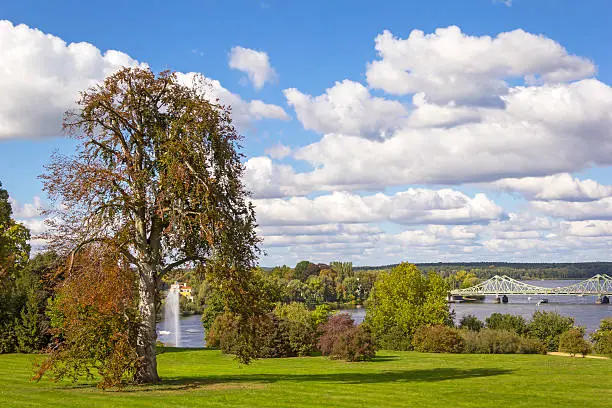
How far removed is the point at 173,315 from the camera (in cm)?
11125

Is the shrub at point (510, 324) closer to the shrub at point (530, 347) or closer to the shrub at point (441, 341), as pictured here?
the shrub at point (530, 347)

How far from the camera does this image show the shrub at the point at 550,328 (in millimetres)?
49969

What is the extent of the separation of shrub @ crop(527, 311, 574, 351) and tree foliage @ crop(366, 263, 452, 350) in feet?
24.1

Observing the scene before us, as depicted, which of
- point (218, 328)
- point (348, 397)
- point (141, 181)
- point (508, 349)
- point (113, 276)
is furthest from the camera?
point (218, 328)

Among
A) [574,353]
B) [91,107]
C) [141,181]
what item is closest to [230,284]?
[141,181]

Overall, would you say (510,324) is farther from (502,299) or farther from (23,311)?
(502,299)

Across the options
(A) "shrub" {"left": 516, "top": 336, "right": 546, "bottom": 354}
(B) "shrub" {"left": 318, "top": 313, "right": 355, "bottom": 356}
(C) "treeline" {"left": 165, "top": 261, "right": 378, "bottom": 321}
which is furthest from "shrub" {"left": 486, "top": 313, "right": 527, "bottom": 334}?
(C) "treeline" {"left": 165, "top": 261, "right": 378, "bottom": 321}

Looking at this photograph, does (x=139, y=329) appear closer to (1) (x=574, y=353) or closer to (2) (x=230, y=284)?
(2) (x=230, y=284)

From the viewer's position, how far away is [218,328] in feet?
169

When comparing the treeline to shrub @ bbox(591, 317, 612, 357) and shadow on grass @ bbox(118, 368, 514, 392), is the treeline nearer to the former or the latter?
shrub @ bbox(591, 317, 612, 357)

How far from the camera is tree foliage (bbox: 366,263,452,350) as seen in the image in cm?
5325

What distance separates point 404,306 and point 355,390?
1392 inches

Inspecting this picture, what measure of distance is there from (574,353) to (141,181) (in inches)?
1429

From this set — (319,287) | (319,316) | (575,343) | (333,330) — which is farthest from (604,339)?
(319,287)
